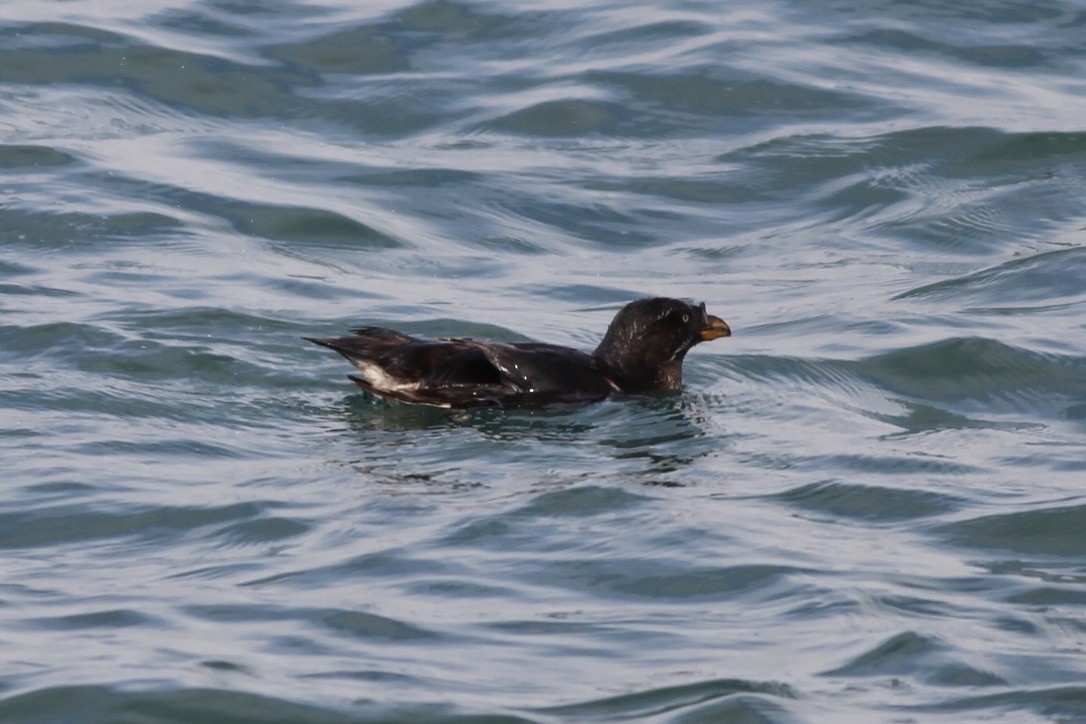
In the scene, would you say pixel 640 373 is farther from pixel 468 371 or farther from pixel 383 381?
pixel 383 381

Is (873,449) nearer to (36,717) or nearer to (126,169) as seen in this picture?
(36,717)

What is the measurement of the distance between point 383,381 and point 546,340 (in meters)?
1.84

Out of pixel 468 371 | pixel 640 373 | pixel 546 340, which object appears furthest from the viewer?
pixel 546 340

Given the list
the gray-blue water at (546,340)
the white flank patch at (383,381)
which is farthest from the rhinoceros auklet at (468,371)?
the gray-blue water at (546,340)

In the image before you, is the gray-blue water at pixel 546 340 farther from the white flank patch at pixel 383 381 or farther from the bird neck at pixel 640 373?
the bird neck at pixel 640 373

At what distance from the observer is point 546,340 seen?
35.5 feet

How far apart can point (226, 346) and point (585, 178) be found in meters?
4.60

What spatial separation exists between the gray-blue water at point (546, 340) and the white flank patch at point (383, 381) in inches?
5.9

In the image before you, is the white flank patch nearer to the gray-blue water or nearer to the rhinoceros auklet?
the rhinoceros auklet

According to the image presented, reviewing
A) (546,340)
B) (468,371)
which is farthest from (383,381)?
(546,340)

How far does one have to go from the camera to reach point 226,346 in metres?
10.1

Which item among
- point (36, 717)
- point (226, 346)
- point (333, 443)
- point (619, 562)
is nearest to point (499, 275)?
point (226, 346)

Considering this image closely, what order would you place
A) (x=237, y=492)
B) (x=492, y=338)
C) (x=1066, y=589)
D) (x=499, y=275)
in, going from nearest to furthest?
(x=1066, y=589) → (x=237, y=492) → (x=492, y=338) → (x=499, y=275)

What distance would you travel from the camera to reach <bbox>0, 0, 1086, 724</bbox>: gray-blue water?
5.98 m
